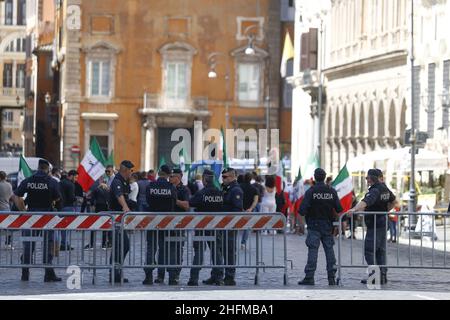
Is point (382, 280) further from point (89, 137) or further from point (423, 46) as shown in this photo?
point (89, 137)

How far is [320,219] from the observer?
2514 cm

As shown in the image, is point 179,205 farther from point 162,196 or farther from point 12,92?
point 12,92

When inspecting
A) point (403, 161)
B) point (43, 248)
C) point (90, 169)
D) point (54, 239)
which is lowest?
point (43, 248)

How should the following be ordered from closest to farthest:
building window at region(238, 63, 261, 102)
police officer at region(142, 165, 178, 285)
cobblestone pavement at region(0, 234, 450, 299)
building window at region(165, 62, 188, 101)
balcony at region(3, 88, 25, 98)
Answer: cobblestone pavement at region(0, 234, 450, 299) → police officer at region(142, 165, 178, 285) → building window at region(165, 62, 188, 101) → building window at region(238, 63, 261, 102) → balcony at region(3, 88, 25, 98)

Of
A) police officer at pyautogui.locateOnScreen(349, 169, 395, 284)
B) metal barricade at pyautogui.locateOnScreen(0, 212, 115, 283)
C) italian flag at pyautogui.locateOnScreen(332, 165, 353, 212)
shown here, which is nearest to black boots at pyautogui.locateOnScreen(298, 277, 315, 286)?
police officer at pyautogui.locateOnScreen(349, 169, 395, 284)

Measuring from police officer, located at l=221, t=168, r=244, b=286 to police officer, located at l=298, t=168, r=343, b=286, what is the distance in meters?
1.02

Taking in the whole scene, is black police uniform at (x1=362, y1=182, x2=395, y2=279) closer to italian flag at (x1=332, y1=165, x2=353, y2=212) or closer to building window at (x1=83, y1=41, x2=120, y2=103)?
italian flag at (x1=332, y1=165, x2=353, y2=212)

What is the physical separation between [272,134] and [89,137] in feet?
28.8

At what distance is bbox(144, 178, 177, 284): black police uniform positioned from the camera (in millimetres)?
25109

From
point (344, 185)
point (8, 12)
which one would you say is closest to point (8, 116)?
point (8, 12)

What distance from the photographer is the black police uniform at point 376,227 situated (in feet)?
82.6

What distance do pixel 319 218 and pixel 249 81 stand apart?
197 ft

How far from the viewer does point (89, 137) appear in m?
83.6
